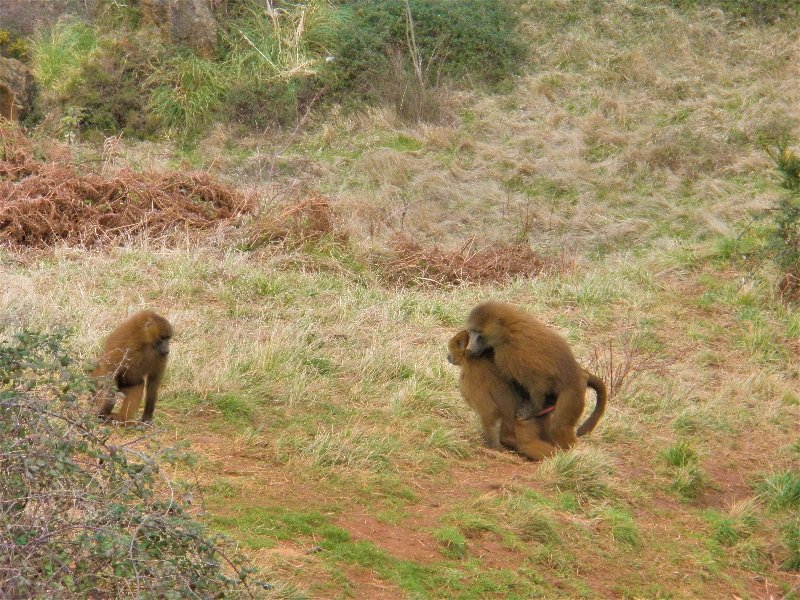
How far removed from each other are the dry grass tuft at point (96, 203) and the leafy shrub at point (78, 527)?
8.32 m

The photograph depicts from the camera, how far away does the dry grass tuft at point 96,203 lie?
12.6 m

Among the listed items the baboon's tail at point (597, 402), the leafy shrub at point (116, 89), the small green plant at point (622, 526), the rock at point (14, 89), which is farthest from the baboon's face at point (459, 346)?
the leafy shrub at point (116, 89)

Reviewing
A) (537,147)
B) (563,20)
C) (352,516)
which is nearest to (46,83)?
(537,147)

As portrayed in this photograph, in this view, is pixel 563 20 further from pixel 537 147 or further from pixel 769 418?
pixel 769 418

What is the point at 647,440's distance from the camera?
9.02m

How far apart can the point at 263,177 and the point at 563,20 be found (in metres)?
8.66

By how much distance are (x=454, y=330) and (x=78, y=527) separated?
23.5 feet

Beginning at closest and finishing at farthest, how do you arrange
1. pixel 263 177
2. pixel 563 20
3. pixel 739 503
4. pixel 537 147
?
pixel 739 503, pixel 263 177, pixel 537 147, pixel 563 20

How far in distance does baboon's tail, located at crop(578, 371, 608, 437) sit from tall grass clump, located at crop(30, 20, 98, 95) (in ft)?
49.2

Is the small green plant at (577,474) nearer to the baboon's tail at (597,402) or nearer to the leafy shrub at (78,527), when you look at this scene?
the baboon's tail at (597,402)

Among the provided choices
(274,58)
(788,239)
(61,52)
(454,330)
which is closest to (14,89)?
(61,52)

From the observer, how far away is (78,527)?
395cm

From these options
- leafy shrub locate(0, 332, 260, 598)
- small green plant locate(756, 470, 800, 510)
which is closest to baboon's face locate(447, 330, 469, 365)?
small green plant locate(756, 470, 800, 510)

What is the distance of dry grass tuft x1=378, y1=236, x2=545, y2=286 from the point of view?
520 inches
